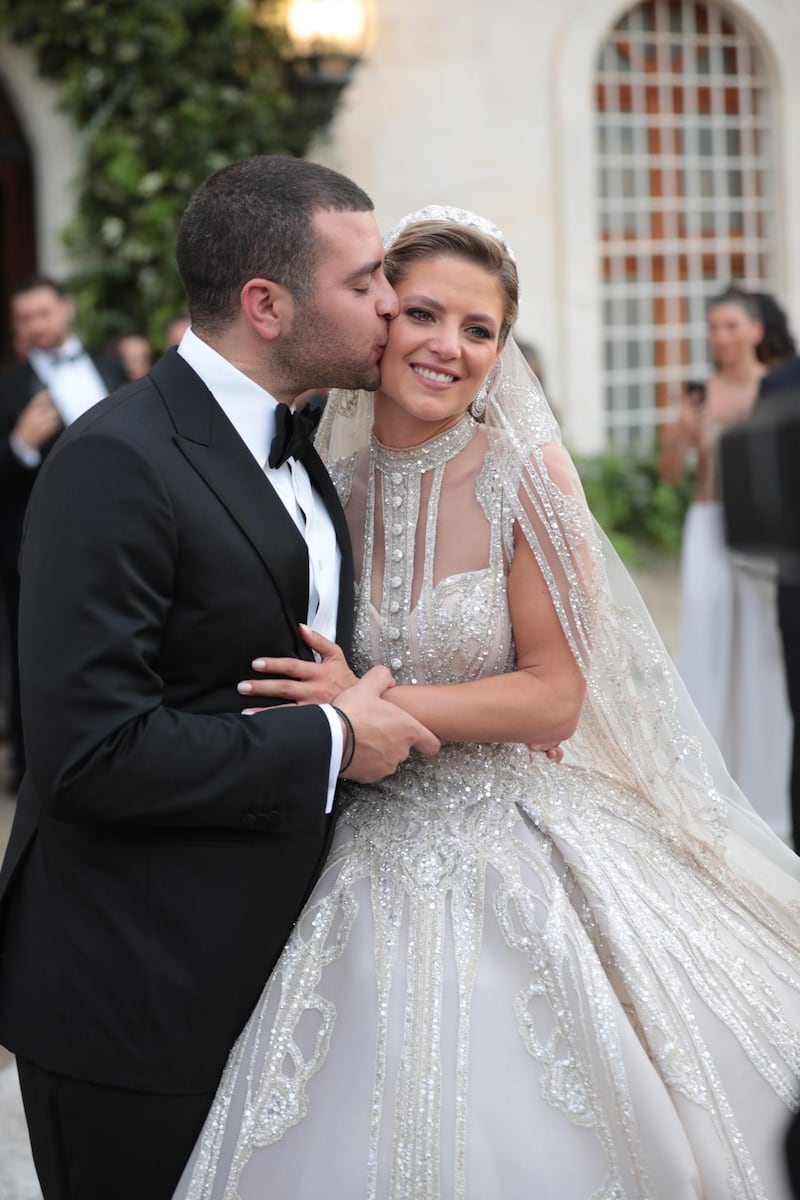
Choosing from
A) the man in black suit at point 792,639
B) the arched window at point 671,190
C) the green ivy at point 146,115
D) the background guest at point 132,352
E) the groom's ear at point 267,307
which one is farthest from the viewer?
the arched window at point 671,190

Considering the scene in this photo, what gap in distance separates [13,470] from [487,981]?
440cm

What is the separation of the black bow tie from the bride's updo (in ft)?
1.48

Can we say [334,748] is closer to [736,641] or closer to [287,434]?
[287,434]

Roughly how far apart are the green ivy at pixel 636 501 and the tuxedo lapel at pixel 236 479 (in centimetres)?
720

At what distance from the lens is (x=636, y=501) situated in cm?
954

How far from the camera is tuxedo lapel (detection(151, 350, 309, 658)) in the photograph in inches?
88.4

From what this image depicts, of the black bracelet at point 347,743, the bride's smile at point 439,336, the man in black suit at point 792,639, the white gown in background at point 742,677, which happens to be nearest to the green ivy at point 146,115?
the white gown in background at point 742,677

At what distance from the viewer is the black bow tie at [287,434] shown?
7.70ft

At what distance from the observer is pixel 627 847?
8.79ft

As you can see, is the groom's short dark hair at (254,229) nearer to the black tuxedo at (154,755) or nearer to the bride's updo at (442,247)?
the black tuxedo at (154,755)

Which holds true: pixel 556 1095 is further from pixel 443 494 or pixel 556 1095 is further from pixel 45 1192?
pixel 443 494

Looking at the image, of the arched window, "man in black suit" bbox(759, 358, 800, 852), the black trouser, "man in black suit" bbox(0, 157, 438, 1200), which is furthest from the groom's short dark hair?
the arched window

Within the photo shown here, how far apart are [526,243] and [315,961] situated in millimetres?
7493

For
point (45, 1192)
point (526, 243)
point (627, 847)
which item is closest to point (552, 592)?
A: point (627, 847)
